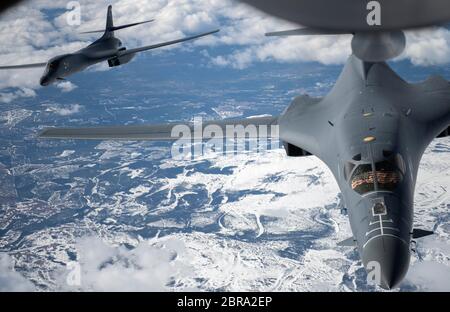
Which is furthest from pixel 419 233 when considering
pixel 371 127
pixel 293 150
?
pixel 293 150

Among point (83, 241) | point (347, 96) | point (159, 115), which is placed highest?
point (159, 115)

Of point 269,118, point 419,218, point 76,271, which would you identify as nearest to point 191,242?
point 76,271

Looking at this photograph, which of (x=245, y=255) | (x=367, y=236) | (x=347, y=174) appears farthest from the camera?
(x=245, y=255)

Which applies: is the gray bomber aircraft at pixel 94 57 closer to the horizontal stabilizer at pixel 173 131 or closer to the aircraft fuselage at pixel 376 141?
the horizontal stabilizer at pixel 173 131

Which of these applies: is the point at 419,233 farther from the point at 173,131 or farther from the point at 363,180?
the point at 173,131

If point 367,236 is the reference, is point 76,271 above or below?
above

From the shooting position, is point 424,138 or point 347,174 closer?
point 347,174

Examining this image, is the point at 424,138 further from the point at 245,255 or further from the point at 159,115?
the point at 159,115

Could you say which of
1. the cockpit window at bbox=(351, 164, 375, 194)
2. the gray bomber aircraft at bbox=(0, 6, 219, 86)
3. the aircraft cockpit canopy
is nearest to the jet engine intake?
the gray bomber aircraft at bbox=(0, 6, 219, 86)
